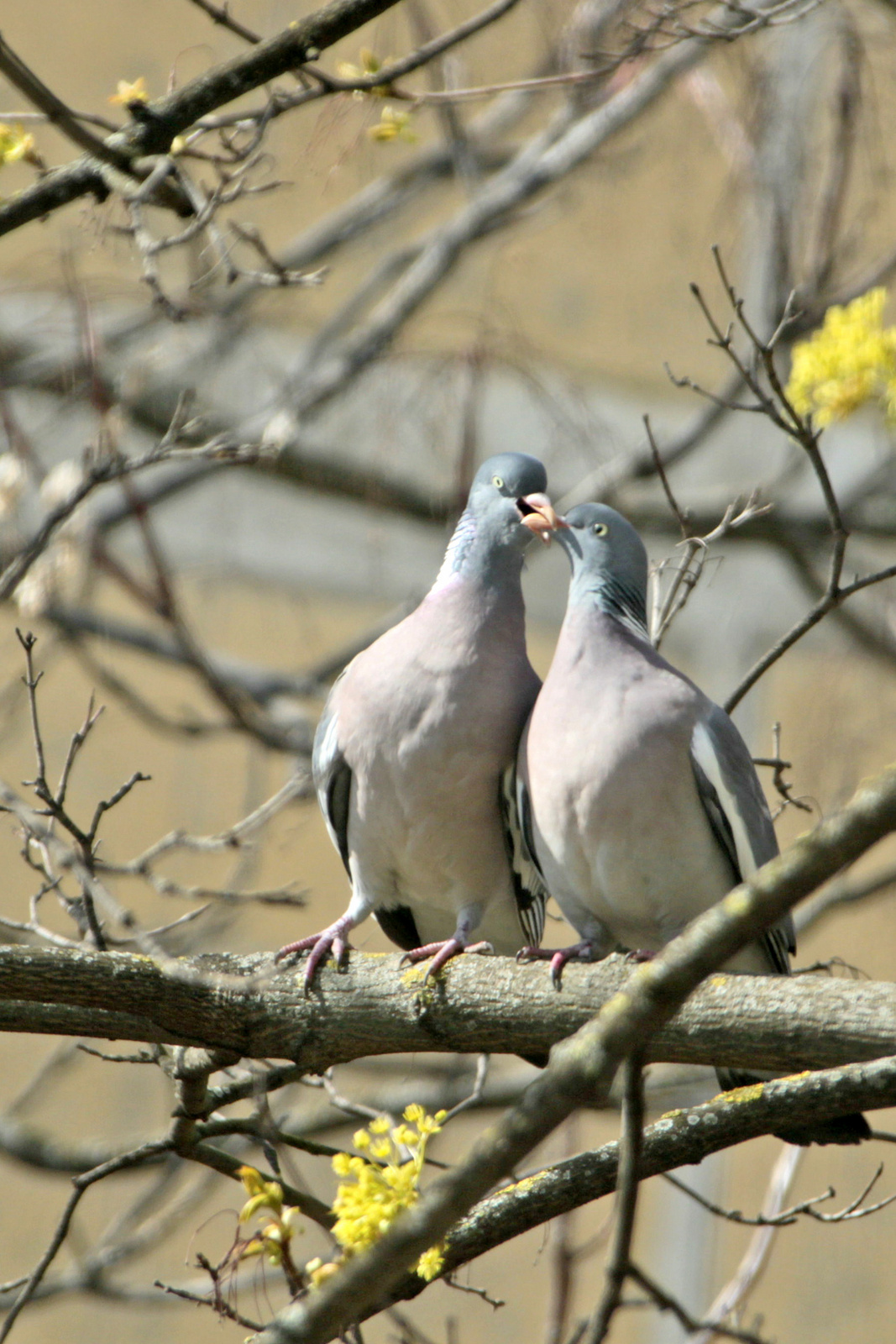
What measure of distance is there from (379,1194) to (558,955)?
524mm

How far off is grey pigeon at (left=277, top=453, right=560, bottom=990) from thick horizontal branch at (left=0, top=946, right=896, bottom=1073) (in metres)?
0.32

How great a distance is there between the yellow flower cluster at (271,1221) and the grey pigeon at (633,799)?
64 cm

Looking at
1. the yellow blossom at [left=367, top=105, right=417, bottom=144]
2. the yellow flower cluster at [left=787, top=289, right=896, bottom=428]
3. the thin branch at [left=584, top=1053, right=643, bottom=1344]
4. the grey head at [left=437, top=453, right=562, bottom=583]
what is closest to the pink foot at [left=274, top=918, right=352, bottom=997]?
the grey head at [left=437, top=453, right=562, bottom=583]

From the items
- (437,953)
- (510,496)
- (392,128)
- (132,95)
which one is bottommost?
(437,953)

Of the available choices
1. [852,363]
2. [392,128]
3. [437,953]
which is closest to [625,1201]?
[437,953]

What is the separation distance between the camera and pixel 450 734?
9.02 feet

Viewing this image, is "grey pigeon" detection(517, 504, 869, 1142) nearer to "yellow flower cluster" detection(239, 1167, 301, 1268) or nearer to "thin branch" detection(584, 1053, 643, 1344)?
"yellow flower cluster" detection(239, 1167, 301, 1268)

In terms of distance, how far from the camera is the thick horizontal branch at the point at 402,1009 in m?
2.04

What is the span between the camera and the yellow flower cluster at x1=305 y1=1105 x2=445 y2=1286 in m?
1.85

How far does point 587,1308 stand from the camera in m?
6.54

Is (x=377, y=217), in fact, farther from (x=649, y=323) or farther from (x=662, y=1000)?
(x=662, y=1000)

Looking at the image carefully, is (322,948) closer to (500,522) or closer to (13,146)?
(500,522)

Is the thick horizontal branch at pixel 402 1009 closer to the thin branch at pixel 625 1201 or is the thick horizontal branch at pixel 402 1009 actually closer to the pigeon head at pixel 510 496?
the thin branch at pixel 625 1201

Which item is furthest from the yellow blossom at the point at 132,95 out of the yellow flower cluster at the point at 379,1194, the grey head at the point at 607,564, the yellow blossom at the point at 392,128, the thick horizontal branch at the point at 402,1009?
the yellow flower cluster at the point at 379,1194
